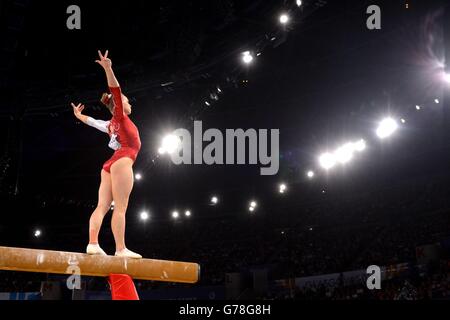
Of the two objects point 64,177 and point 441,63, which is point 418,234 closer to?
point 441,63

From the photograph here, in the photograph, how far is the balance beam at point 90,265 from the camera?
391 centimetres

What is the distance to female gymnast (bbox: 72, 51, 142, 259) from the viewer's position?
14.5 ft

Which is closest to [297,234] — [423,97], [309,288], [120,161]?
[309,288]

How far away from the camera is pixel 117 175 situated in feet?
14.7

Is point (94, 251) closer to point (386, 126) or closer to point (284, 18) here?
point (284, 18)

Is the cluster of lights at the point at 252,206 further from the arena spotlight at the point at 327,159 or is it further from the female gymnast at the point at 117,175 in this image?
the female gymnast at the point at 117,175

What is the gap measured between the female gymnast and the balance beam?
0.13m

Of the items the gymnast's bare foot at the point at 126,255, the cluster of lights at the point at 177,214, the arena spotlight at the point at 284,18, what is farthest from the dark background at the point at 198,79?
the gymnast's bare foot at the point at 126,255

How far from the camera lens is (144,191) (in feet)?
76.3

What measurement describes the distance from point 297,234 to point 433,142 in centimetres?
785

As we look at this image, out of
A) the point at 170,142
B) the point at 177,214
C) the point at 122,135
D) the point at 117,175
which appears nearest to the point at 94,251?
the point at 117,175

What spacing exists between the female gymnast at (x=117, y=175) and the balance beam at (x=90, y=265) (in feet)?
0.41

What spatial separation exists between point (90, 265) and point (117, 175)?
84cm

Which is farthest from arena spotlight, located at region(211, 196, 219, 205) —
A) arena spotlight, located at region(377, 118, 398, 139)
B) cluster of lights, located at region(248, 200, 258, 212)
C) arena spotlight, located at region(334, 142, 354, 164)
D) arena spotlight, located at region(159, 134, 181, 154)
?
arena spotlight, located at region(159, 134, 181, 154)
